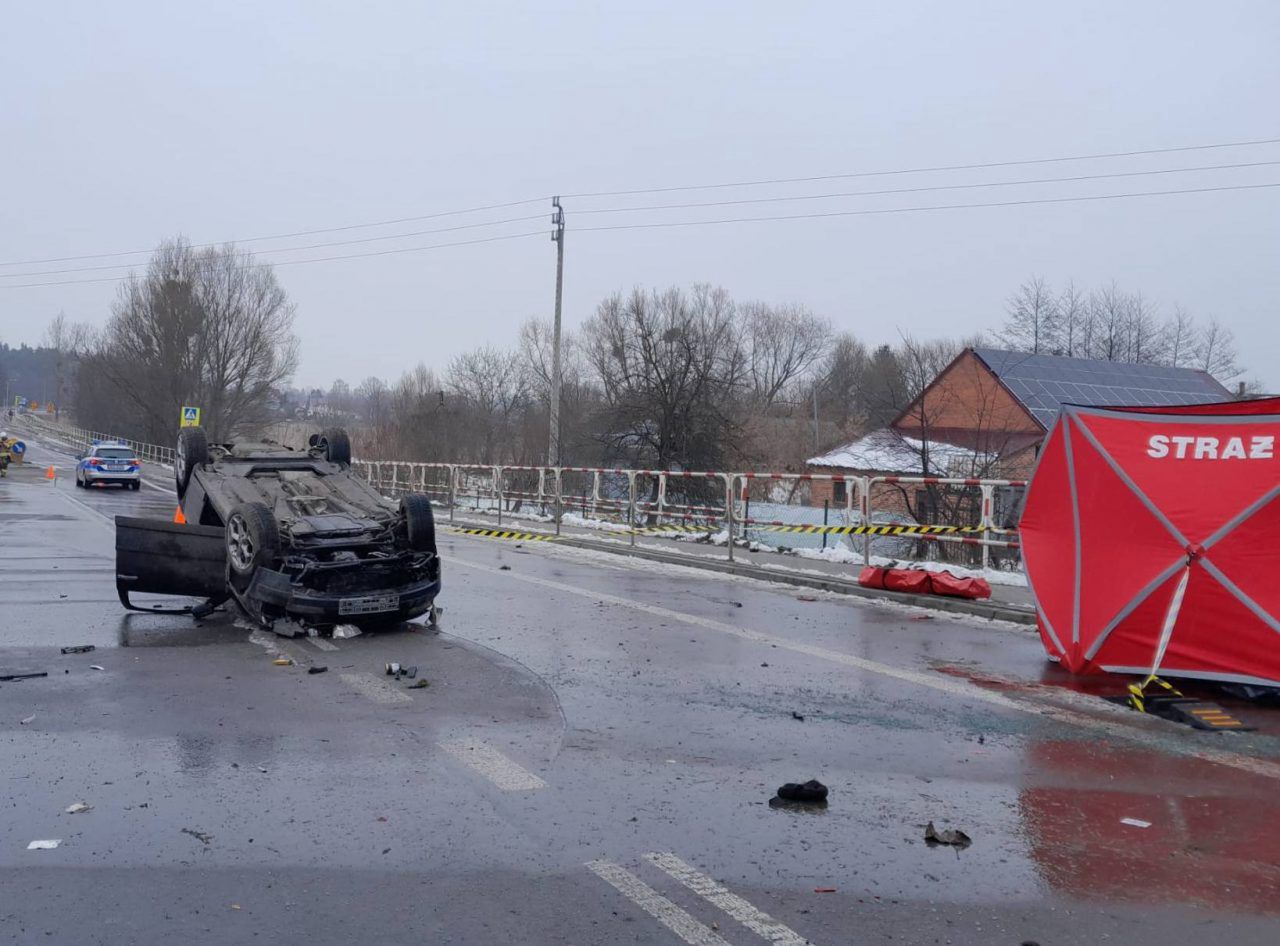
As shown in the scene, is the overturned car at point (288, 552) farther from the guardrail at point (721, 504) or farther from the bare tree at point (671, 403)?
the bare tree at point (671, 403)

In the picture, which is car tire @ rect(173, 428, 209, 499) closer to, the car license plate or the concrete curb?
the car license plate

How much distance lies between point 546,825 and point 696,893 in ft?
3.61

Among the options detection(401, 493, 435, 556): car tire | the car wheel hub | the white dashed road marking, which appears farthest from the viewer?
detection(401, 493, 435, 556): car tire

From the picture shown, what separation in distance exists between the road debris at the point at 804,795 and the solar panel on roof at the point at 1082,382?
3389 cm

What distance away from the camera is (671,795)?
19.9 feet

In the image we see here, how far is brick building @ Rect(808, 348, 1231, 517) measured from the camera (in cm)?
3081

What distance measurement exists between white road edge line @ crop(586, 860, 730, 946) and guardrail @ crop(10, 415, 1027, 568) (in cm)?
1133

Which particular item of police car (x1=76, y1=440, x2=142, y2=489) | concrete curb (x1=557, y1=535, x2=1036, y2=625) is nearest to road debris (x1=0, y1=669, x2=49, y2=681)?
concrete curb (x1=557, y1=535, x2=1036, y2=625)

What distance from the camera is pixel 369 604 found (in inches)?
423

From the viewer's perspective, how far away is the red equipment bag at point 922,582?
554 inches

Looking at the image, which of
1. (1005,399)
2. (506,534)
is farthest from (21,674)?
(1005,399)

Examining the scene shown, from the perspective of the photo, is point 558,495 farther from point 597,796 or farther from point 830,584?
point 597,796

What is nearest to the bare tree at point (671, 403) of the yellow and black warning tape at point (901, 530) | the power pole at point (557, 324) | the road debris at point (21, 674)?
the power pole at point (557, 324)

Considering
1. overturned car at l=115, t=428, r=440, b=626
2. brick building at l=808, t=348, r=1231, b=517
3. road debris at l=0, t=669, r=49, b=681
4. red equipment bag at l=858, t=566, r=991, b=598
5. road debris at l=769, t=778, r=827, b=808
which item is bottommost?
road debris at l=0, t=669, r=49, b=681
